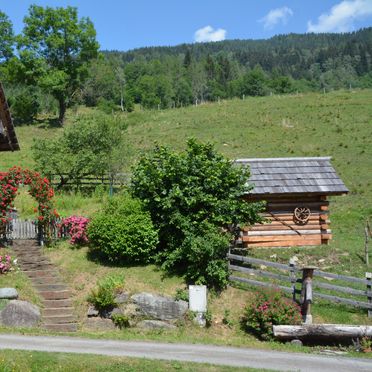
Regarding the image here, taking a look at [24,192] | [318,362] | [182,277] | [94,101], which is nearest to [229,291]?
[182,277]

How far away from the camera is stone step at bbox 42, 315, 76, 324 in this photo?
15.3 metres

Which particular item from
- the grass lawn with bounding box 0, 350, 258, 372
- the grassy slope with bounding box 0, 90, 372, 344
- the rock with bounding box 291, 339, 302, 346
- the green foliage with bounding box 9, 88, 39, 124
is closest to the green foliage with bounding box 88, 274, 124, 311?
the grassy slope with bounding box 0, 90, 372, 344

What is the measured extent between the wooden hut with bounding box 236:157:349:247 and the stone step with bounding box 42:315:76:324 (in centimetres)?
829

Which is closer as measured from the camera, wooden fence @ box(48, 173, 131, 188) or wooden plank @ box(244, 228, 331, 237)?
wooden plank @ box(244, 228, 331, 237)

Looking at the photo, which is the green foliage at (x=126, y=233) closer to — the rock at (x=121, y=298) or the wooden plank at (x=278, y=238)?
the rock at (x=121, y=298)

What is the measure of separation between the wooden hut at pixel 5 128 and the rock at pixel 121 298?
7053mm

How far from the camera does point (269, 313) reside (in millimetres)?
Answer: 14797

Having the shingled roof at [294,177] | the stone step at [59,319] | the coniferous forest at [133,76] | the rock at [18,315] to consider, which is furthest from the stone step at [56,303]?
the coniferous forest at [133,76]

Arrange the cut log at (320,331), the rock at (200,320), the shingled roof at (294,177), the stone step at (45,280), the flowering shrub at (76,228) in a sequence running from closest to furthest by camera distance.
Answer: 1. the cut log at (320,331)
2. the rock at (200,320)
3. the stone step at (45,280)
4. the flowering shrub at (76,228)
5. the shingled roof at (294,177)

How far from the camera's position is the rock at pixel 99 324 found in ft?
50.6

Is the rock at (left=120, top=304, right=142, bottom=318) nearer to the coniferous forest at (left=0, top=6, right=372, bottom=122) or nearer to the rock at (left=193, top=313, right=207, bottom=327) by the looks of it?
the rock at (left=193, top=313, right=207, bottom=327)

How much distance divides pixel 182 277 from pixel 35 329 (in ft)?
17.0

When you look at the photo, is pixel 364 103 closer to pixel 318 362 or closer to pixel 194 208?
pixel 194 208

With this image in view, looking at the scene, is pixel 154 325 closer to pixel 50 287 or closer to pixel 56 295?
pixel 56 295
